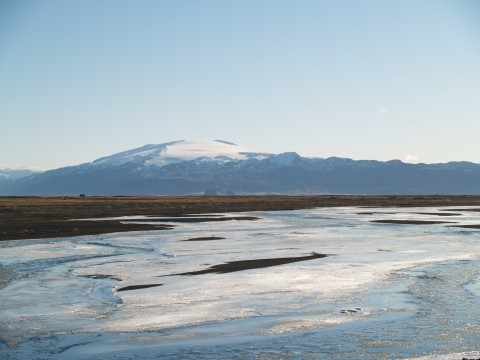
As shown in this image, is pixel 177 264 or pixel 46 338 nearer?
pixel 46 338

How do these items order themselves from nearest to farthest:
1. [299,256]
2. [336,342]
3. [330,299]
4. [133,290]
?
1. [336,342]
2. [330,299]
3. [133,290]
4. [299,256]

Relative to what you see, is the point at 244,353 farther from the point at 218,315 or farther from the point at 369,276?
the point at 369,276

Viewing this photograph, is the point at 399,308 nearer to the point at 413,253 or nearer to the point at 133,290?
the point at 133,290

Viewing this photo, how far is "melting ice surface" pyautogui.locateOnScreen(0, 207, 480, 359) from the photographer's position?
13.8m

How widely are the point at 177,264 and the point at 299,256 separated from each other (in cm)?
684

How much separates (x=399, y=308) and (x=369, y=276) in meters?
6.31

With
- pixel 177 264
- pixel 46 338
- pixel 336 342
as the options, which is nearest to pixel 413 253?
pixel 177 264

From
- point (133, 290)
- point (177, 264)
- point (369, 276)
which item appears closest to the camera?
point (133, 290)

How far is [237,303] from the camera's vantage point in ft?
61.9

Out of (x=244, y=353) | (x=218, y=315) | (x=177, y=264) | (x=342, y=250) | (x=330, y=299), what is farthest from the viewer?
(x=342, y=250)

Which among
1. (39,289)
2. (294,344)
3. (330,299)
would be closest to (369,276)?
(330,299)

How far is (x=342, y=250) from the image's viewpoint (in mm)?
34000

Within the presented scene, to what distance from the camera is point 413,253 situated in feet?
106

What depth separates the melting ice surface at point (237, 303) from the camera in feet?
45.2
